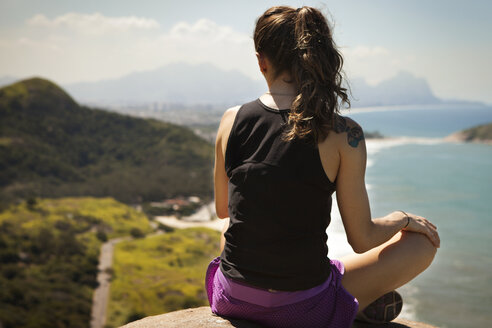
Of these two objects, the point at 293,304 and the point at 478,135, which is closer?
the point at 293,304

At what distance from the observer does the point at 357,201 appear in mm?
1803

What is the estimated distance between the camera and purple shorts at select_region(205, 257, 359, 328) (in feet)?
5.85

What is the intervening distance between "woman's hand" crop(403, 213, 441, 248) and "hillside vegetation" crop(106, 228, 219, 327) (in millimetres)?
27879

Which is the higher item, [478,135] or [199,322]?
[199,322]

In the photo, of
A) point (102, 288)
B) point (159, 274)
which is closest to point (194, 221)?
point (159, 274)

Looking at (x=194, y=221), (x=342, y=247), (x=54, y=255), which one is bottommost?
(x=194, y=221)

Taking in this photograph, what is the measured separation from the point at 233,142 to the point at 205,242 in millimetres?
41218

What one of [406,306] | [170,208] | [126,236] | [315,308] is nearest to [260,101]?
[315,308]

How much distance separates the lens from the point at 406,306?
88.7 feet

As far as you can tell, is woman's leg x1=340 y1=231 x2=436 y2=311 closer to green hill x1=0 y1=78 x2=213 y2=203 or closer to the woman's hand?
the woman's hand

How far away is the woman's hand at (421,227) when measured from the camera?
6.70ft

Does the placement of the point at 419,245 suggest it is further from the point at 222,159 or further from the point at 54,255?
the point at 54,255

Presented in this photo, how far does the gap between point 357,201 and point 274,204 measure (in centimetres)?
35

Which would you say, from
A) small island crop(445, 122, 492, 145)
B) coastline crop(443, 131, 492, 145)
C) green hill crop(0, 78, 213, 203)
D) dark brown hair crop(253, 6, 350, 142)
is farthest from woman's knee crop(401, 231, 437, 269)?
coastline crop(443, 131, 492, 145)
